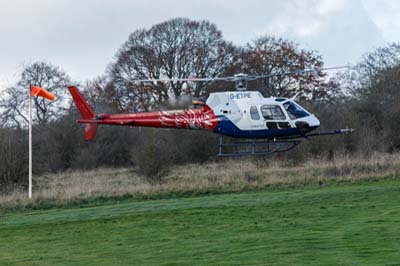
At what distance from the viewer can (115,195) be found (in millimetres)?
28938

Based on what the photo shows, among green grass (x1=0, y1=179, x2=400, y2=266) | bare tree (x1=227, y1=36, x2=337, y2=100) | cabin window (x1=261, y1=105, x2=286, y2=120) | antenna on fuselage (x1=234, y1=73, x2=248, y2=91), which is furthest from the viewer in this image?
bare tree (x1=227, y1=36, x2=337, y2=100)

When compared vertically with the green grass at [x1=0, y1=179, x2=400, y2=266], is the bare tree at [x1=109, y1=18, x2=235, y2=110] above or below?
above

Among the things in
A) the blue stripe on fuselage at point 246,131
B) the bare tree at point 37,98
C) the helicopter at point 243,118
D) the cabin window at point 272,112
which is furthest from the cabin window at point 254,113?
Result: the bare tree at point 37,98

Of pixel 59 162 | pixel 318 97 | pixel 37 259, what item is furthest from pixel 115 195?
pixel 318 97

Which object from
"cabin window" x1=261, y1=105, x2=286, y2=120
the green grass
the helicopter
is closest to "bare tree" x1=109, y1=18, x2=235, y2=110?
the helicopter

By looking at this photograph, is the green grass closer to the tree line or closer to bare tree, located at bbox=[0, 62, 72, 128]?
the tree line

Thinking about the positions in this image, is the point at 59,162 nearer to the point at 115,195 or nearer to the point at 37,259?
the point at 115,195

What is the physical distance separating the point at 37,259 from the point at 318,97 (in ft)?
146

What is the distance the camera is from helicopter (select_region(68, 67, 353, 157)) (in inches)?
1033

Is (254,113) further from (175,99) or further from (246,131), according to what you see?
(175,99)

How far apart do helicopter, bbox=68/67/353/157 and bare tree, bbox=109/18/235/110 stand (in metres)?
29.8

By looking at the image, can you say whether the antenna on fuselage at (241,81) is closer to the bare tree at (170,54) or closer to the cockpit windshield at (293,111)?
the cockpit windshield at (293,111)

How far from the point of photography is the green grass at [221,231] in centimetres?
1429

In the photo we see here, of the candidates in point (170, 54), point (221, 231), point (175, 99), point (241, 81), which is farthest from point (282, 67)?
point (221, 231)
